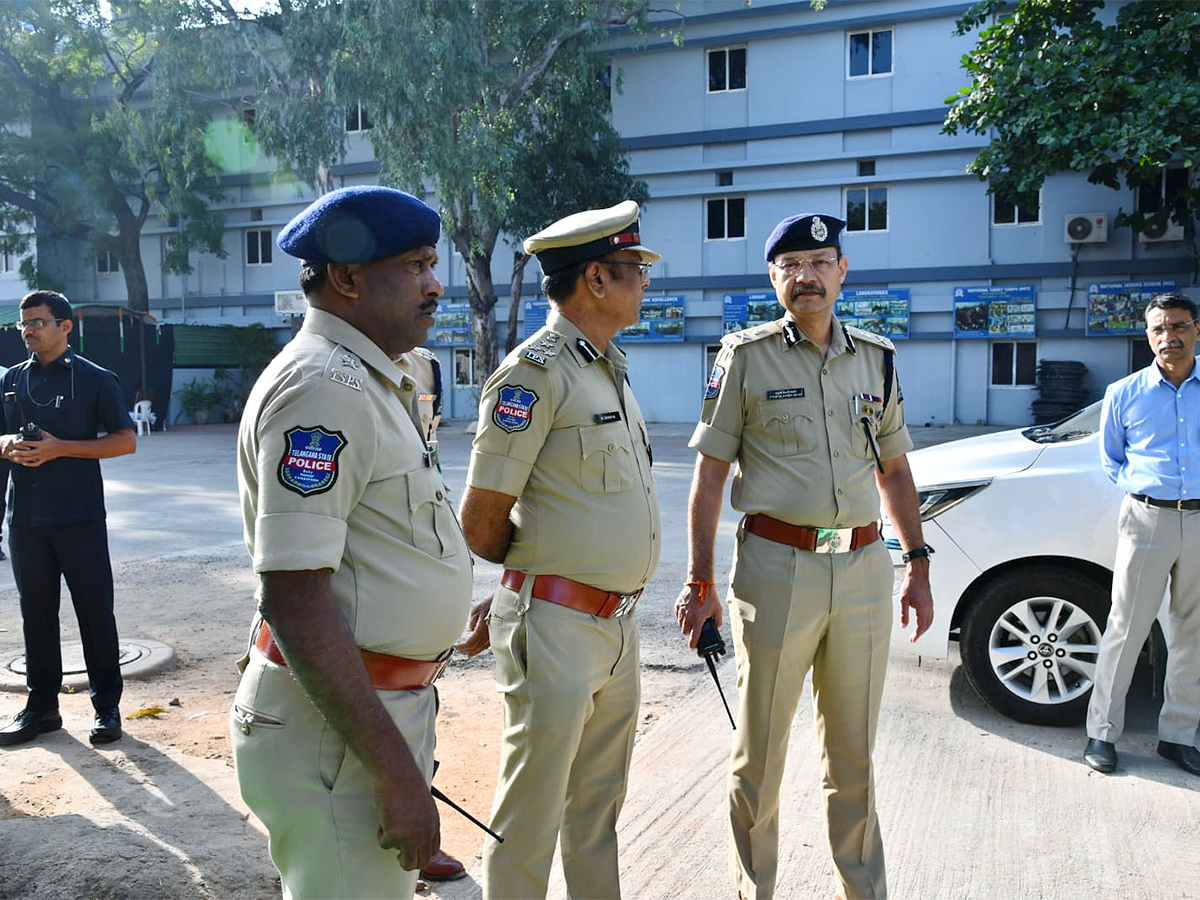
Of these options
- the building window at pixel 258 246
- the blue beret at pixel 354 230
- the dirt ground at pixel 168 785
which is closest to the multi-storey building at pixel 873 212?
the building window at pixel 258 246

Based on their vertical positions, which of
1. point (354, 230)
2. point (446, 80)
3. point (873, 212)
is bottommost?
point (354, 230)

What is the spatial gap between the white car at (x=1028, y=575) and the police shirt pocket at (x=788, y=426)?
6.27ft

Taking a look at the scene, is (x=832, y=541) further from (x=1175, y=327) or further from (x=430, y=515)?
(x=1175, y=327)

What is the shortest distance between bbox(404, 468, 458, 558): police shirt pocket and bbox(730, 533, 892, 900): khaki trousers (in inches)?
56.3

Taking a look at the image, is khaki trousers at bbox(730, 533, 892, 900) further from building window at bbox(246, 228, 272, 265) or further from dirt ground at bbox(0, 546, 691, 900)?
building window at bbox(246, 228, 272, 265)

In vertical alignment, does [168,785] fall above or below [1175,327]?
below

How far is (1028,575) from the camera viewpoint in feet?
15.5

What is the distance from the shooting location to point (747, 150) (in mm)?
24719

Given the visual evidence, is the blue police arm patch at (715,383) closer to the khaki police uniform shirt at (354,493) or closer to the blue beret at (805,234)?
the blue beret at (805,234)

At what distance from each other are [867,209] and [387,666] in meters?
23.8

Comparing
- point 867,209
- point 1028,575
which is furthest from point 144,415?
point 1028,575

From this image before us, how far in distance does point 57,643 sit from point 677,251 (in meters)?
22.2

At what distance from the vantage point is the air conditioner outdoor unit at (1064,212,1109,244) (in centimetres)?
2142

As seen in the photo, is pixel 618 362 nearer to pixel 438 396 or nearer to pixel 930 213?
pixel 438 396
